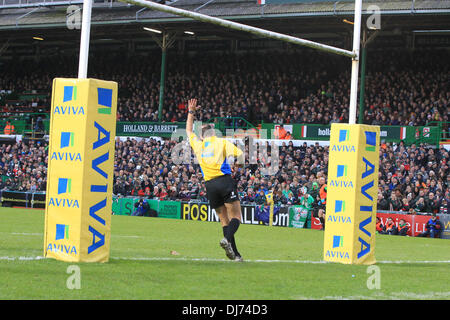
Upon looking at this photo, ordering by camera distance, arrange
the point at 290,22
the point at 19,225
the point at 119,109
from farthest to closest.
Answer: the point at 119,109, the point at 290,22, the point at 19,225

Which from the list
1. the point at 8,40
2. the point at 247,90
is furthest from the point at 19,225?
the point at 8,40

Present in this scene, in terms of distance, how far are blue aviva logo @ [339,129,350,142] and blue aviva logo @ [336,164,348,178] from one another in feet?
1.31

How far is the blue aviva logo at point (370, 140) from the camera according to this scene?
1123 cm

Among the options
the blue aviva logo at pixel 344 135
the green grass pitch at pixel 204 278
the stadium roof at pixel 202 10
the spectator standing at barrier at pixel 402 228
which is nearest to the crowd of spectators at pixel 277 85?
the stadium roof at pixel 202 10

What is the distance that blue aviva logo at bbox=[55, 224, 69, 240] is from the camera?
28.5ft

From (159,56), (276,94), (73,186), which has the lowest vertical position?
(73,186)

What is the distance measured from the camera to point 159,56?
143 feet

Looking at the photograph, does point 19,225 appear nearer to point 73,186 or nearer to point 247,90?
point 73,186

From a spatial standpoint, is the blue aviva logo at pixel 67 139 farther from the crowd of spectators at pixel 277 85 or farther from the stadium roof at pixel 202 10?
the crowd of spectators at pixel 277 85

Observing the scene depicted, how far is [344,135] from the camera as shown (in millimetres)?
11211

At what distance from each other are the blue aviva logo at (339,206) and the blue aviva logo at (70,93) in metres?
4.57

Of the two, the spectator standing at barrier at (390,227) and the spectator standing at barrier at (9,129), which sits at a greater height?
the spectator standing at barrier at (9,129)

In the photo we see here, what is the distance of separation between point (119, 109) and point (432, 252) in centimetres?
2618

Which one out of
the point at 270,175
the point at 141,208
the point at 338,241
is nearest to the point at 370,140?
the point at 338,241
